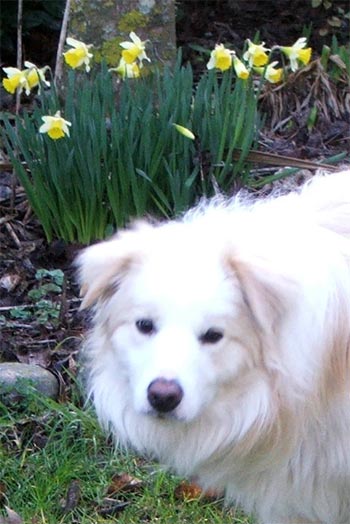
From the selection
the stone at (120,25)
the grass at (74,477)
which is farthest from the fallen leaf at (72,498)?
the stone at (120,25)

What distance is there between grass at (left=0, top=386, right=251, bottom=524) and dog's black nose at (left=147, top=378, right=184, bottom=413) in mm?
1130

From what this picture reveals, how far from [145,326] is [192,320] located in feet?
0.49

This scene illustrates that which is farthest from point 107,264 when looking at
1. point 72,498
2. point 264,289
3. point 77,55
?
point 77,55

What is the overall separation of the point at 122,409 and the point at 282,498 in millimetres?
521

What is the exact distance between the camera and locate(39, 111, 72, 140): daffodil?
185 inches

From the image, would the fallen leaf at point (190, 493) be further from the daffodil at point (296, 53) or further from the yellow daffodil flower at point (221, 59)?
the daffodil at point (296, 53)

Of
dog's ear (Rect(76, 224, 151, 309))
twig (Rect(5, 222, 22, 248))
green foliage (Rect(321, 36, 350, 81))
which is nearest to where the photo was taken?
dog's ear (Rect(76, 224, 151, 309))

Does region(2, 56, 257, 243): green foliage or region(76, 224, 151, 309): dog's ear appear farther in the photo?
region(2, 56, 257, 243): green foliage

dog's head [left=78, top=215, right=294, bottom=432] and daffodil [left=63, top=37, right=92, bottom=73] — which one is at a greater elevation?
dog's head [left=78, top=215, right=294, bottom=432]

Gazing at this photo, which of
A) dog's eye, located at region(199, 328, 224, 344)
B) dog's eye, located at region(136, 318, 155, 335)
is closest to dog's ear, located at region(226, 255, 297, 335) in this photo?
dog's eye, located at region(199, 328, 224, 344)

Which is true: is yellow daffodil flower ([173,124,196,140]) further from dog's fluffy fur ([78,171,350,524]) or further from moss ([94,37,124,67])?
dog's fluffy fur ([78,171,350,524])

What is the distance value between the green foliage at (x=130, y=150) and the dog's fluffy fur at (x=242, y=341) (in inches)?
67.9

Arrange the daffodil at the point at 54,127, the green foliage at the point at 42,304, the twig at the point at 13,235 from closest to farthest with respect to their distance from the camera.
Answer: the daffodil at the point at 54,127 → the green foliage at the point at 42,304 → the twig at the point at 13,235

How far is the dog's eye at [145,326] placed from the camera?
2951 mm
